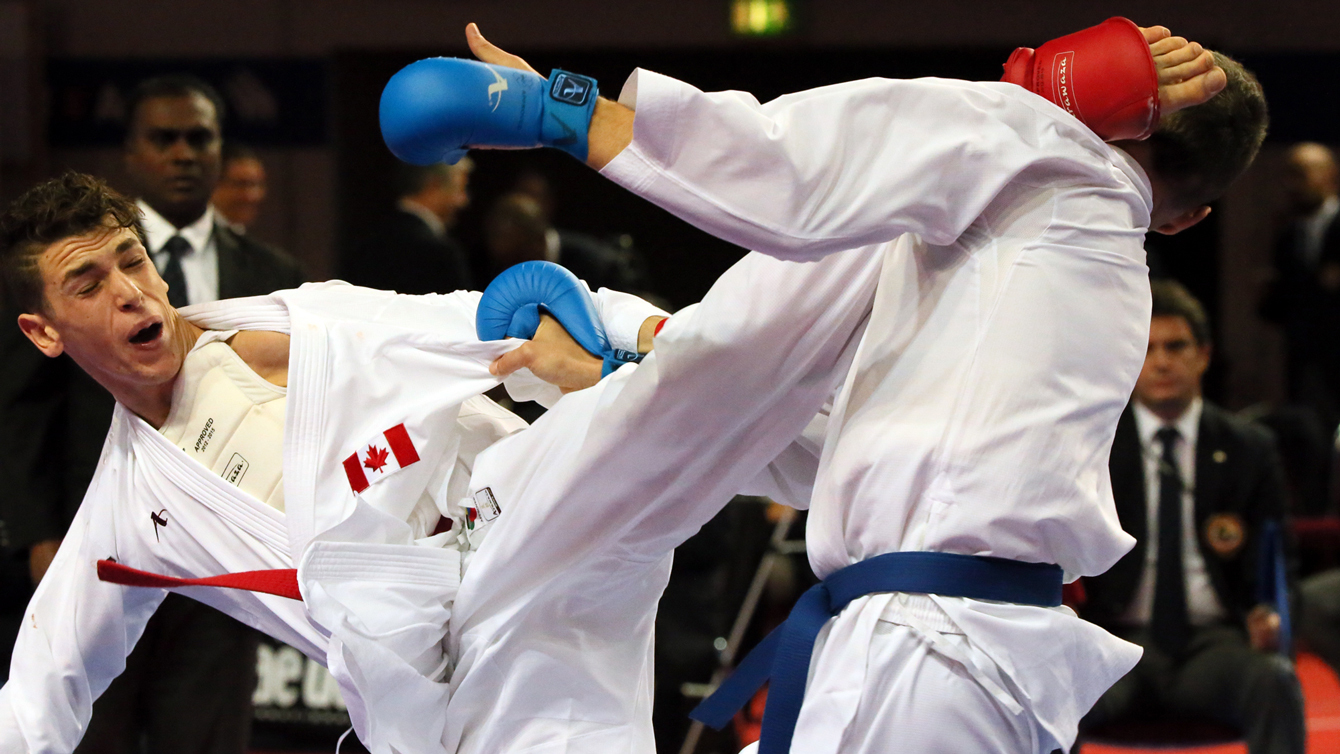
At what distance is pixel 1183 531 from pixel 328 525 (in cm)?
265

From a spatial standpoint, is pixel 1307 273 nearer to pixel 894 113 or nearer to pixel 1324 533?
pixel 1324 533

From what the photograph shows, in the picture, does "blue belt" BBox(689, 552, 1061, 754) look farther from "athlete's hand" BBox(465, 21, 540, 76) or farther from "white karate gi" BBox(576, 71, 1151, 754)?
"athlete's hand" BBox(465, 21, 540, 76)

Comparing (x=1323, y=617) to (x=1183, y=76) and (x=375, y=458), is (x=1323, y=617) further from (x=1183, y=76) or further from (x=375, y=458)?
(x=375, y=458)

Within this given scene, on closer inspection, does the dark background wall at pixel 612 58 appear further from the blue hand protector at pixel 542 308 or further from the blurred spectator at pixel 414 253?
the blue hand protector at pixel 542 308

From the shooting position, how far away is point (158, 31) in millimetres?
7926

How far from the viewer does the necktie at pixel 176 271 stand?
A: 344 cm

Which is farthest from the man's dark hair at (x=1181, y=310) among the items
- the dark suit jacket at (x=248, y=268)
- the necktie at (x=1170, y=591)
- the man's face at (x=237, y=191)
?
the man's face at (x=237, y=191)

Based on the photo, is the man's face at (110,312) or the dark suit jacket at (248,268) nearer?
the man's face at (110,312)

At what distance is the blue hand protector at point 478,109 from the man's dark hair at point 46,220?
44.0 inches

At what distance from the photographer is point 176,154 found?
3680 millimetres

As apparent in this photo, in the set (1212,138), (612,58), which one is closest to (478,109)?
(1212,138)

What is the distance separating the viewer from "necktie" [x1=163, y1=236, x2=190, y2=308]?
344 cm

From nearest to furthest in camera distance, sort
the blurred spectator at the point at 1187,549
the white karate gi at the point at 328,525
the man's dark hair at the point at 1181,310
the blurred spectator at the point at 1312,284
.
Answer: the white karate gi at the point at 328,525 < the blurred spectator at the point at 1187,549 < the man's dark hair at the point at 1181,310 < the blurred spectator at the point at 1312,284

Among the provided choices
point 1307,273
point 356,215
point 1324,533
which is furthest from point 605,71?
point 1324,533
